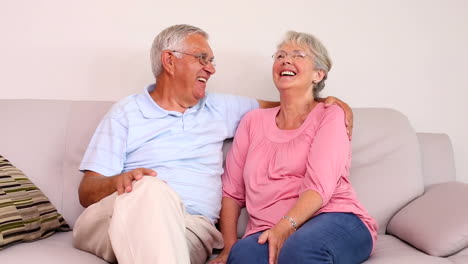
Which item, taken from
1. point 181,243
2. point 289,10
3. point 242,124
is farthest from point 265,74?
point 181,243

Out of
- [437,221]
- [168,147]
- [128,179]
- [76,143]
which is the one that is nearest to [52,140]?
[76,143]

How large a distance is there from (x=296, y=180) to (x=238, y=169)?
288mm

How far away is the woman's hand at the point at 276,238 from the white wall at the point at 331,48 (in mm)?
979

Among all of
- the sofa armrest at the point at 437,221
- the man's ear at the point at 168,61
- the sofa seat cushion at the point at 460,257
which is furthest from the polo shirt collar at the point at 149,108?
the sofa seat cushion at the point at 460,257

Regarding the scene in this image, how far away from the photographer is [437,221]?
5.74ft

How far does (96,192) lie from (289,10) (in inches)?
49.7

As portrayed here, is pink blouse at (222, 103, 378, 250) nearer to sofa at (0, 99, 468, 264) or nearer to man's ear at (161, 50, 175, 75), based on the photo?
sofa at (0, 99, 468, 264)

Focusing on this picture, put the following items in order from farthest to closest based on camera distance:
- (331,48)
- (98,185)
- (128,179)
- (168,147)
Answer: (331,48)
(168,147)
(98,185)
(128,179)

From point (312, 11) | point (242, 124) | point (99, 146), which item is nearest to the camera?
point (99, 146)

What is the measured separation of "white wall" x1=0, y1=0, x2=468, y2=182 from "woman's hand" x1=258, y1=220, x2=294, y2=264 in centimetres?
98

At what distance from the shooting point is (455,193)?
1874mm

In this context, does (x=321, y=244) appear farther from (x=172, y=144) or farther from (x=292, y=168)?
(x=172, y=144)

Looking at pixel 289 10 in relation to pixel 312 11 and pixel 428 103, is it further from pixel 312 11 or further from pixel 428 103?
pixel 428 103

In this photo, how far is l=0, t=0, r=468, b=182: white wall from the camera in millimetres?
2480
